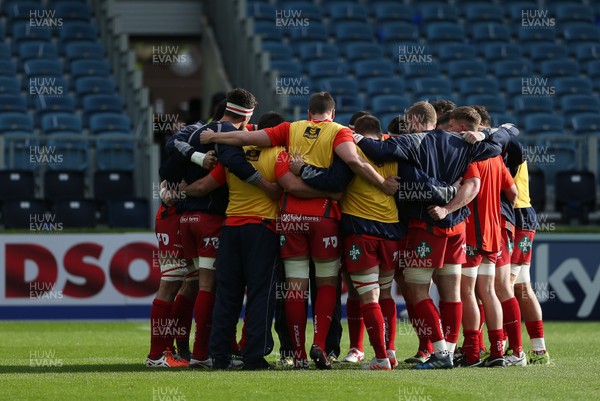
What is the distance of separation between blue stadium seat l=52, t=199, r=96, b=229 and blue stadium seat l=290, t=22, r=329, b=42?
787cm

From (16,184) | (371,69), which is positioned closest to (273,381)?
(16,184)

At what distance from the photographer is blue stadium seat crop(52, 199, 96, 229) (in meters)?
18.3

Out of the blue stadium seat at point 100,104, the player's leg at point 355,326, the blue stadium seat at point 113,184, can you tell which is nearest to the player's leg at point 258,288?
the player's leg at point 355,326

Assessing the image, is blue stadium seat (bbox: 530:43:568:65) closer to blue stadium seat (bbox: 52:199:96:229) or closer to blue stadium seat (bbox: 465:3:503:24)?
blue stadium seat (bbox: 465:3:503:24)

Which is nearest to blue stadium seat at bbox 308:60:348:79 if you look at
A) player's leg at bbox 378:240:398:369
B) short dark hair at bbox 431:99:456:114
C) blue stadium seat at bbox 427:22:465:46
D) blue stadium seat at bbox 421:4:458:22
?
blue stadium seat at bbox 427:22:465:46

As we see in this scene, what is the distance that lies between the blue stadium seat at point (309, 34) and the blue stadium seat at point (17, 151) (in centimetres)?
771

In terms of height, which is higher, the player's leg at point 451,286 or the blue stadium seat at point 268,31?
the blue stadium seat at point 268,31

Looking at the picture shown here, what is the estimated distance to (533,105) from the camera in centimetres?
2364

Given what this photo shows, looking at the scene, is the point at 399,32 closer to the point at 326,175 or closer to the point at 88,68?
the point at 88,68

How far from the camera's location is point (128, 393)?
29.8 feet

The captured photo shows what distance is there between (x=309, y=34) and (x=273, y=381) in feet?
52.6

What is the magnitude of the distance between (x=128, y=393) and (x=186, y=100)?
108 feet

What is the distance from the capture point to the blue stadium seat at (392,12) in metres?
25.8

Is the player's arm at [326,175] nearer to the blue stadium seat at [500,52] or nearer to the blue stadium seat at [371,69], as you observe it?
the blue stadium seat at [371,69]
